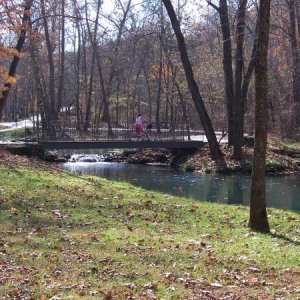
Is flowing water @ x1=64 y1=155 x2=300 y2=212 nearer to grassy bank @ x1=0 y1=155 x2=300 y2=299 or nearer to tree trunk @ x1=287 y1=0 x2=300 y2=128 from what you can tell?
grassy bank @ x1=0 y1=155 x2=300 y2=299

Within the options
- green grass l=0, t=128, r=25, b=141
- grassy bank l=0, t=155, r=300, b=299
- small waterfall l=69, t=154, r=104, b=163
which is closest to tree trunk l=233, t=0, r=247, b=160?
small waterfall l=69, t=154, r=104, b=163

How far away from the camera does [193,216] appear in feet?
41.0

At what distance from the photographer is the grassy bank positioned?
20.6 feet

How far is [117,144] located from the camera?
32.8 m

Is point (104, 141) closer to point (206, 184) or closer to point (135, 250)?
point (206, 184)

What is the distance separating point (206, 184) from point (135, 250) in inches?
652

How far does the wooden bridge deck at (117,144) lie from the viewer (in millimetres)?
31875

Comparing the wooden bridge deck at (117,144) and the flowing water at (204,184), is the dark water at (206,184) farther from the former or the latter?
→ the wooden bridge deck at (117,144)

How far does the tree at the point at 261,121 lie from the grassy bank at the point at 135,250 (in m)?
0.43

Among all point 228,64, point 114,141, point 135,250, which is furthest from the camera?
point 114,141

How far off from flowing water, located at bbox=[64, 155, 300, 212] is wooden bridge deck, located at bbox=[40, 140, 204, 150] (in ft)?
4.40

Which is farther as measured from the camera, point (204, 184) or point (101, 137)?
point (101, 137)

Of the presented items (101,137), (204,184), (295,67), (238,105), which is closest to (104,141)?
(101,137)

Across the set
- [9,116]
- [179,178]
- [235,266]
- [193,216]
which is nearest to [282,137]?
[179,178]
